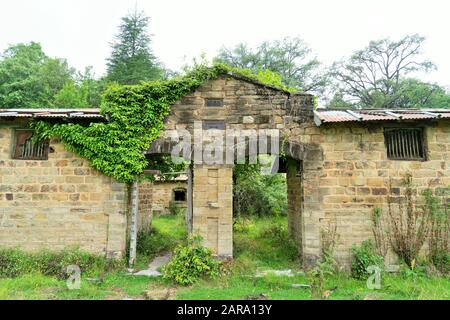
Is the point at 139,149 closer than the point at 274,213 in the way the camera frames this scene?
Yes

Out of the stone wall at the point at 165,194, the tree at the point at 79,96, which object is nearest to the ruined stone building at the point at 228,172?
the stone wall at the point at 165,194

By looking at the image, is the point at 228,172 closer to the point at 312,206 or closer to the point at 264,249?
the point at 312,206

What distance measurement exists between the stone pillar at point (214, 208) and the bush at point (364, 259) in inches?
118

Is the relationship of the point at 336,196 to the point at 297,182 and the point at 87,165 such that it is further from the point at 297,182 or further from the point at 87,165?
the point at 87,165

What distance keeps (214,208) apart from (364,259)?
12.4 feet

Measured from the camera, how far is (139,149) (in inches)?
275

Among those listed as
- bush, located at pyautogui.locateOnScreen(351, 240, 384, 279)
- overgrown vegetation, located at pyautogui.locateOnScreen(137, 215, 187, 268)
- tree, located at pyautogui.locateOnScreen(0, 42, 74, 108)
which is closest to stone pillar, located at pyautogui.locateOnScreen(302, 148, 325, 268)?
bush, located at pyautogui.locateOnScreen(351, 240, 384, 279)

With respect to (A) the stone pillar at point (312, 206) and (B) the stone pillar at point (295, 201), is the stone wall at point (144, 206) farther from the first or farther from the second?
(A) the stone pillar at point (312, 206)

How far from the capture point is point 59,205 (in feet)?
22.9

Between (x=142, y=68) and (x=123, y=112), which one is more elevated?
(x=142, y=68)

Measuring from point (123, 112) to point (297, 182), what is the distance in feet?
17.0

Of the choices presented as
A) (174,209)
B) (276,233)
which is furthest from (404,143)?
(174,209)

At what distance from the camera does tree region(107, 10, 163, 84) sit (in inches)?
1014
